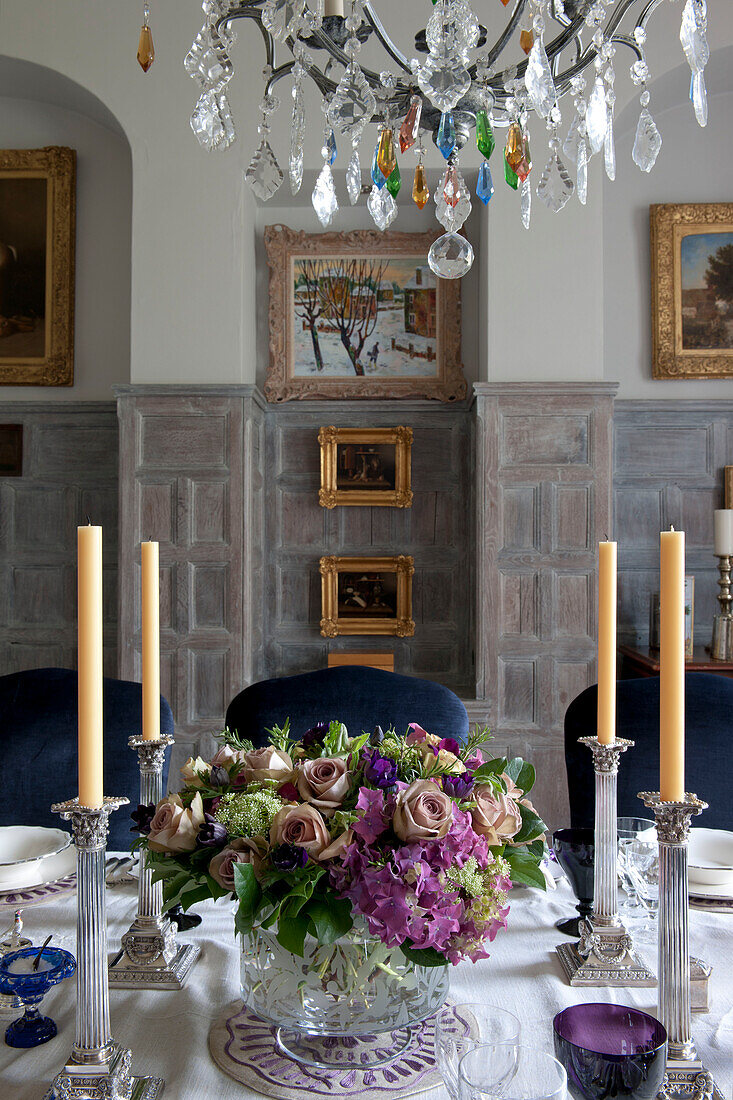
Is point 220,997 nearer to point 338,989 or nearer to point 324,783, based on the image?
point 338,989

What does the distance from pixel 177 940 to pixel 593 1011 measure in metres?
0.71

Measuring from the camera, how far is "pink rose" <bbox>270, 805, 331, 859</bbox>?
0.97m

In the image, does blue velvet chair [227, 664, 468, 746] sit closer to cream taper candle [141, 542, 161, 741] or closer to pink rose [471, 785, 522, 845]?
cream taper candle [141, 542, 161, 741]

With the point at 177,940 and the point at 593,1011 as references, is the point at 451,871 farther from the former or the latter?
the point at 177,940

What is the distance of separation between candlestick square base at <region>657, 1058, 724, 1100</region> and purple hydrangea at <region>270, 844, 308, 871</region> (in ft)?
1.49

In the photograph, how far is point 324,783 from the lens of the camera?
3.39ft

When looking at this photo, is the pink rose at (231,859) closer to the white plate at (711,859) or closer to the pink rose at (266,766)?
the pink rose at (266,766)

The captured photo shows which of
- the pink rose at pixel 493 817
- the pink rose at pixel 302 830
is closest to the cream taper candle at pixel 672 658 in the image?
the pink rose at pixel 493 817

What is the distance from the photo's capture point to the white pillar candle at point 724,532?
4.10 meters

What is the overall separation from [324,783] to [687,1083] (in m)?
0.50

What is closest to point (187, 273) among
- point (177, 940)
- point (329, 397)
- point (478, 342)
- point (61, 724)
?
point (329, 397)

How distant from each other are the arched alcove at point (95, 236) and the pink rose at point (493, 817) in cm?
387

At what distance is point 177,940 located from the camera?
141 centimetres

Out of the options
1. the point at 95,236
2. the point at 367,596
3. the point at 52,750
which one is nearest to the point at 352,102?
the point at 52,750
